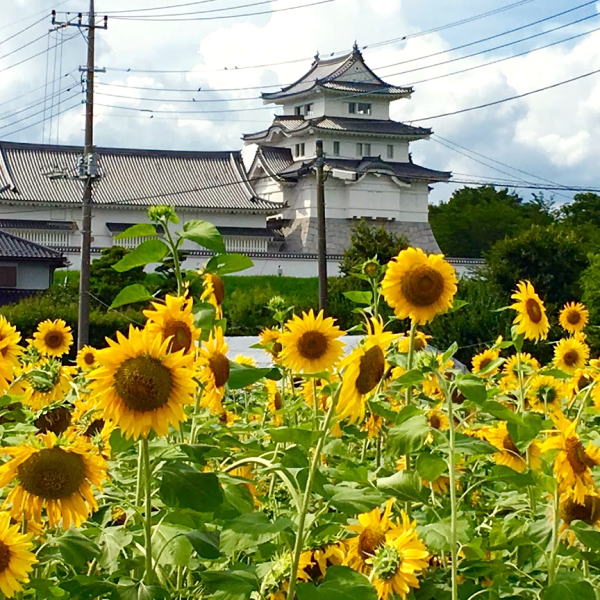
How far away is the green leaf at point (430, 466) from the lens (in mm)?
1880

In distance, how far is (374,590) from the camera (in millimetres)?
1497

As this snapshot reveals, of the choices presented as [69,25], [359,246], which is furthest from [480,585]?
[359,246]

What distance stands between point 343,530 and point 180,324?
1.33 ft

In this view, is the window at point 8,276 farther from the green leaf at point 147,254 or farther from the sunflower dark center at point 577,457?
the sunflower dark center at point 577,457

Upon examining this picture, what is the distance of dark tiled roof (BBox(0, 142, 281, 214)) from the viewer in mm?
34969

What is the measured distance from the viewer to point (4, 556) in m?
1.52

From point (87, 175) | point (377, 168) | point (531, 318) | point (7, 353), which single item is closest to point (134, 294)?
point (7, 353)

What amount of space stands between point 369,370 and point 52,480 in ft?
1.52

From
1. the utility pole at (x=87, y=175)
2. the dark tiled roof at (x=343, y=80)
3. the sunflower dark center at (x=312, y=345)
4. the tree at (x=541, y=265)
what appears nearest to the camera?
the sunflower dark center at (x=312, y=345)

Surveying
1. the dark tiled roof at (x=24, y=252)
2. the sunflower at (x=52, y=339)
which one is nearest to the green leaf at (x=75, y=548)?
the sunflower at (x=52, y=339)

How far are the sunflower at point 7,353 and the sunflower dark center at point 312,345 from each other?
0.52 meters

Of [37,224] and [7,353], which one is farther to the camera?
[37,224]

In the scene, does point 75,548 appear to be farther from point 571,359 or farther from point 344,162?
point 344,162

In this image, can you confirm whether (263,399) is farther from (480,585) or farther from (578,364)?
(480,585)
